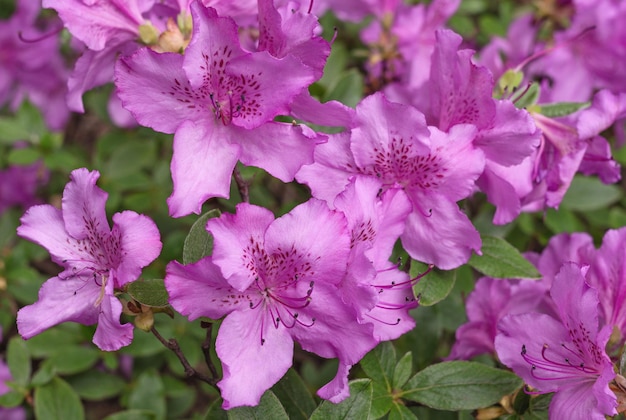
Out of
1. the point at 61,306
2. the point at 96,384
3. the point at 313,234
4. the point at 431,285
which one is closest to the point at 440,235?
the point at 431,285

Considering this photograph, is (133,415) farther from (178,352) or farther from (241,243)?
(241,243)

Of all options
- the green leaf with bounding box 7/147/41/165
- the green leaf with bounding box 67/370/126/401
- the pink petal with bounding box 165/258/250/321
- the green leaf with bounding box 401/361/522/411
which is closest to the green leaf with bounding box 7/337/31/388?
the green leaf with bounding box 67/370/126/401

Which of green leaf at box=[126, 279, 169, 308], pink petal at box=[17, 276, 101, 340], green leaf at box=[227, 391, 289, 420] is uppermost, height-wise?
green leaf at box=[126, 279, 169, 308]

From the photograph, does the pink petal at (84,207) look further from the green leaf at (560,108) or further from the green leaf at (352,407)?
the green leaf at (560,108)

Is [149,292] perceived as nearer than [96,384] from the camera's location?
Yes

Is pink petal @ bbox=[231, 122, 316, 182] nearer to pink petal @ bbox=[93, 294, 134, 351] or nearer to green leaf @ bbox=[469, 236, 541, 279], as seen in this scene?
pink petal @ bbox=[93, 294, 134, 351]

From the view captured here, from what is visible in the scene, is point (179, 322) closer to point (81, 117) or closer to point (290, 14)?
point (290, 14)
